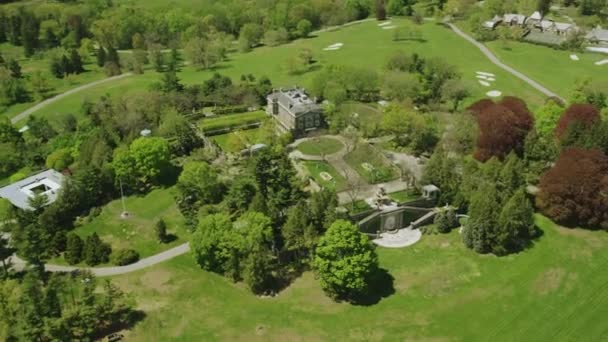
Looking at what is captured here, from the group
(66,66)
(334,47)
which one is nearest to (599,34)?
(334,47)

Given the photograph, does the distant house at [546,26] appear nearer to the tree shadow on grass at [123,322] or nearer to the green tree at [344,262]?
the green tree at [344,262]

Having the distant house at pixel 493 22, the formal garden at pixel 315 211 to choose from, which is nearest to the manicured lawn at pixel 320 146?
the formal garden at pixel 315 211

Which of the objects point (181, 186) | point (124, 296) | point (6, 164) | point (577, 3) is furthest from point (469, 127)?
point (577, 3)

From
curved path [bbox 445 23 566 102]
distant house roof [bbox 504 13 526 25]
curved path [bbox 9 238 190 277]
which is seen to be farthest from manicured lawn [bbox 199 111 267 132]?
distant house roof [bbox 504 13 526 25]

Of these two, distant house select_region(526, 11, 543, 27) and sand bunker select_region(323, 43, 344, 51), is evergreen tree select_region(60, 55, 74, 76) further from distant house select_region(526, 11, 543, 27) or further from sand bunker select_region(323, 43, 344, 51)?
distant house select_region(526, 11, 543, 27)

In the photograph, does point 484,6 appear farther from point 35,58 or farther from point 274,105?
point 35,58

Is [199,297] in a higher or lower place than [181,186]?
lower
